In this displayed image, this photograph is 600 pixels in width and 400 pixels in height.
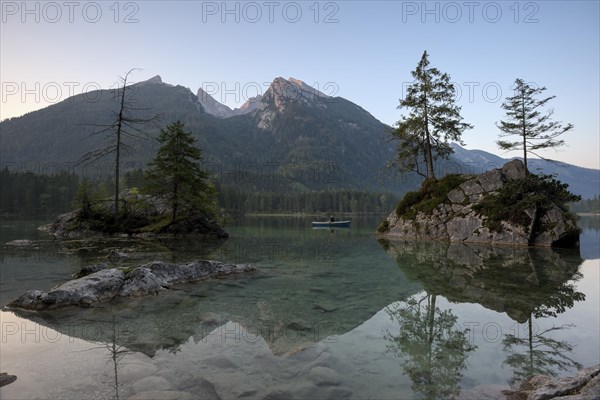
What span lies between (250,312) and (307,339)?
109 inches

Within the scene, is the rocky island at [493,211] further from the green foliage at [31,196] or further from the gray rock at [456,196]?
the green foliage at [31,196]

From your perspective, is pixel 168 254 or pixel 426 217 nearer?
pixel 168 254

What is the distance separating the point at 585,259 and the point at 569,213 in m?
9.69

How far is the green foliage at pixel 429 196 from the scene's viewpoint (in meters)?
37.4

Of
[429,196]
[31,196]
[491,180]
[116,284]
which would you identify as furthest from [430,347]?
[31,196]

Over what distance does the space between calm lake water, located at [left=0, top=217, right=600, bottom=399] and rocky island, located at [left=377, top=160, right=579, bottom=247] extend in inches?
637

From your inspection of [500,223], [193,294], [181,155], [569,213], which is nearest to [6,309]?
[193,294]

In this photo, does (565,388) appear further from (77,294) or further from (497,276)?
(77,294)

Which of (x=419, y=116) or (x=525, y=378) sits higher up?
(x=419, y=116)

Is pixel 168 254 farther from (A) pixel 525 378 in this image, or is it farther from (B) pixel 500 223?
(B) pixel 500 223

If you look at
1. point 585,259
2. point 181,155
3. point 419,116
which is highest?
point 419,116

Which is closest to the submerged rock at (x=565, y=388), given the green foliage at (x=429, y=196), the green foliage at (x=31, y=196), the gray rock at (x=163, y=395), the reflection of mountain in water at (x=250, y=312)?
the reflection of mountain in water at (x=250, y=312)

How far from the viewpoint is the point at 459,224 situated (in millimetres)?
34438

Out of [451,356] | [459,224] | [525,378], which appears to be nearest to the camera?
[525,378]
